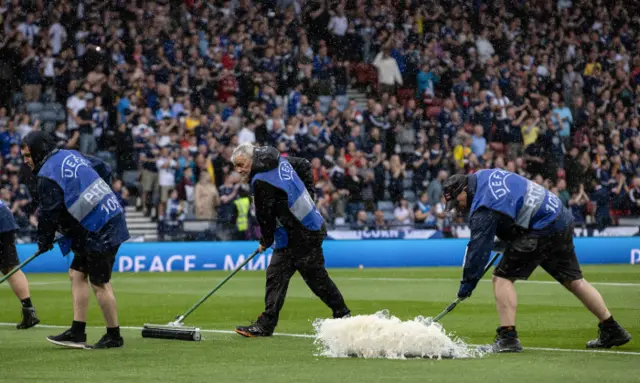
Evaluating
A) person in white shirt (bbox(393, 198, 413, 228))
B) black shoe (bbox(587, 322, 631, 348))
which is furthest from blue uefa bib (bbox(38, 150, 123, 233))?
person in white shirt (bbox(393, 198, 413, 228))

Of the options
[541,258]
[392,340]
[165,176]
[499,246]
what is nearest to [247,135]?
[165,176]

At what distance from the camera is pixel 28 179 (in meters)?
26.1

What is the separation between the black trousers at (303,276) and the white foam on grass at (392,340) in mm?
2188

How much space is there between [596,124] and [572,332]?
22.1 meters

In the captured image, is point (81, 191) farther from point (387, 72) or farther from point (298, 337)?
point (387, 72)

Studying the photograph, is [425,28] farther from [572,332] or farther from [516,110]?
[572,332]

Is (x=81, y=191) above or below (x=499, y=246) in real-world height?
above

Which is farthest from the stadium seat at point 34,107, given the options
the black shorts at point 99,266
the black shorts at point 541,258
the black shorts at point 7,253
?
the black shorts at point 541,258

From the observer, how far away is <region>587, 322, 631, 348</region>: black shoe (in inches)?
407

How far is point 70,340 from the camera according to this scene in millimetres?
10961

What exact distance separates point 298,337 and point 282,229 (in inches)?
45.5

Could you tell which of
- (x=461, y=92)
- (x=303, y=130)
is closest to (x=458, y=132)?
(x=461, y=92)

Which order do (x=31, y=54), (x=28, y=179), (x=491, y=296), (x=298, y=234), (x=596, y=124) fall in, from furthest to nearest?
(x=596, y=124) < (x=31, y=54) < (x=28, y=179) < (x=491, y=296) < (x=298, y=234)

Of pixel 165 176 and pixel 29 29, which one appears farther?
pixel 29 29
